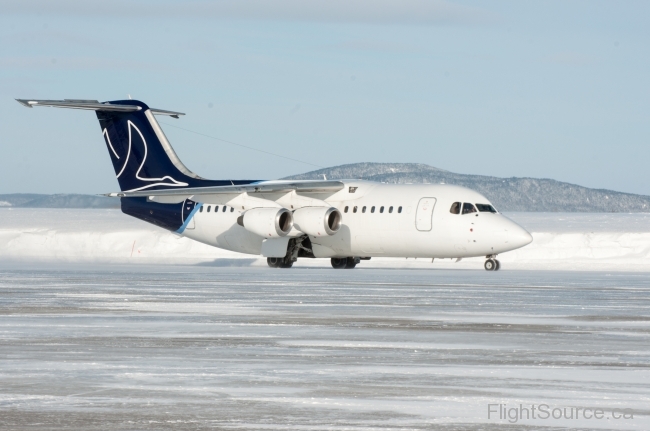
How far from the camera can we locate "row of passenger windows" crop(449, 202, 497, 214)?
32.8 metres

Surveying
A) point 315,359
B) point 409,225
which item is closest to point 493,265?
point 409,225

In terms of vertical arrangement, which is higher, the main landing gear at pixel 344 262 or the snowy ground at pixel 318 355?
the snowy ground at pixel 318 355

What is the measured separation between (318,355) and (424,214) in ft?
74.5

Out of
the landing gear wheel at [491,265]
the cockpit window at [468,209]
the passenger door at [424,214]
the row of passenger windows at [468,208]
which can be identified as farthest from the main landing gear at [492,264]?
the passenger door at [424,214]

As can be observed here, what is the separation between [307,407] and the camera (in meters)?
7.56

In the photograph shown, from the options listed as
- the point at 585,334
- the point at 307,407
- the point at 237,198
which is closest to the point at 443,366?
the point at 307,407

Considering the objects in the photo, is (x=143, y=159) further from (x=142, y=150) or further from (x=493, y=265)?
(x=493, y=265)

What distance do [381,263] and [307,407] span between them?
3490 centimetres

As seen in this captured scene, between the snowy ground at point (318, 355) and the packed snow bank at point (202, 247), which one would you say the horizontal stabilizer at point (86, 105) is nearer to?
the packed snow bank at point (202, 247)

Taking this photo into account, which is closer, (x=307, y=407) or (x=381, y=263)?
(x=307, y=407)

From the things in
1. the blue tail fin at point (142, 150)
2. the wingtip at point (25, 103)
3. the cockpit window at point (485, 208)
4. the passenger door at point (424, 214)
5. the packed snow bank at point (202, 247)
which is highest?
the wingtip at point (25, 103)

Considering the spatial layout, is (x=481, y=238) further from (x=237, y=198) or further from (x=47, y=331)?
(x=47, y=331)

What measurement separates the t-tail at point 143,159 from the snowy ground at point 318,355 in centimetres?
1404

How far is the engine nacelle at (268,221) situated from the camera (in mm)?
34312
